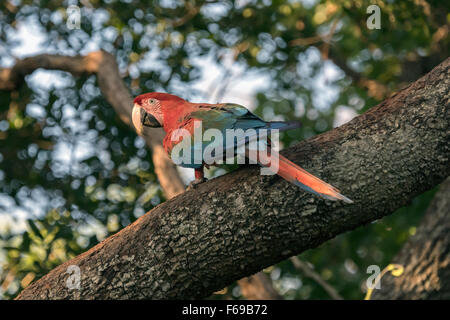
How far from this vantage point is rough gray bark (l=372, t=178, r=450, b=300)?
3.08m

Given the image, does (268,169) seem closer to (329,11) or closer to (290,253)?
(290,253)

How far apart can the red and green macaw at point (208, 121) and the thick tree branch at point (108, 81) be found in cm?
64

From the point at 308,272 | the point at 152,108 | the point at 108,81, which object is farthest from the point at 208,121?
the point at 308,272

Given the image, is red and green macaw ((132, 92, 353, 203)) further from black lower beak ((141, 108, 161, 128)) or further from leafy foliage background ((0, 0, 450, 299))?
leafy foliage background ((0, 0, 450, 299))

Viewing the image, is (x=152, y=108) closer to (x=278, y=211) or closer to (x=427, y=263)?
(x=278, y=211)

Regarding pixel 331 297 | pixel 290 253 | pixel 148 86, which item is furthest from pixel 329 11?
pixel 290 253

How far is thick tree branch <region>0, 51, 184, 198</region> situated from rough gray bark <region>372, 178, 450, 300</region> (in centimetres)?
155

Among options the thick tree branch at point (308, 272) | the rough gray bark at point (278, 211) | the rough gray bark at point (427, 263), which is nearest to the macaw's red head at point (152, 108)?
the rough gray bark at point (278, 211)

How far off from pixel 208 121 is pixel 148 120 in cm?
58

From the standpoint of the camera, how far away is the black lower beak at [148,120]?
265 cm

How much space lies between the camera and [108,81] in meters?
3.61

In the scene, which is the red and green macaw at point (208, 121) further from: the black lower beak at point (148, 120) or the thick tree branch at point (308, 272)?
the thick tree branch at point (308, 272)

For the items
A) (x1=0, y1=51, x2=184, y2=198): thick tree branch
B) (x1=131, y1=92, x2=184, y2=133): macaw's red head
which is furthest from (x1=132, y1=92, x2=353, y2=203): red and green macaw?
(x1=0, y1=51, x2=184, y2=198): thick tree branch

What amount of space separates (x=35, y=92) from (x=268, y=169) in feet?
8.85
